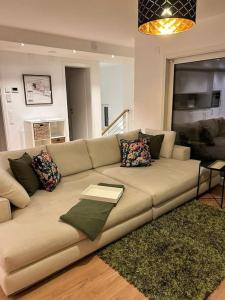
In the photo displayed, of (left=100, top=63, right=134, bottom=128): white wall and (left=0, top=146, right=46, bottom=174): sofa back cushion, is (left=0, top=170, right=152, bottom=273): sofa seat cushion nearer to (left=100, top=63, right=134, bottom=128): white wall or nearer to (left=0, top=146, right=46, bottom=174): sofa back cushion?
(left=0, top=146, right=46, bottom=174): sofa back cushion

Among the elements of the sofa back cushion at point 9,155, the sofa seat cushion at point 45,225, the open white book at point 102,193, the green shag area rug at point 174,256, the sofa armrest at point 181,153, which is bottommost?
the green shag area rug at point 174,256

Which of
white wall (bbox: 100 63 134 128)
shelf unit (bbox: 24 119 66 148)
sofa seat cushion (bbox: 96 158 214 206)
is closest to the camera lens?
sofa seat cushion (bbox: 96 158 214 206)

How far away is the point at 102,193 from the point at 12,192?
33.7 inches

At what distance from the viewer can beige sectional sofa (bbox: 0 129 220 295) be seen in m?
1.63

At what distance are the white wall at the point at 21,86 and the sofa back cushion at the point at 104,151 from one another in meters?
2.61

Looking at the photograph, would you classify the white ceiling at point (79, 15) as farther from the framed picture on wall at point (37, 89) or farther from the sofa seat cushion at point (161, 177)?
the sofa seat cushion at point (161, 177)

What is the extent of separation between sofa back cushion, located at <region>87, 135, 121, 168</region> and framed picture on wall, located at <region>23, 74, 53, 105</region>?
264 centimetres

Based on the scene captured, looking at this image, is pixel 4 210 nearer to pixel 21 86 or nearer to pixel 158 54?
pixel 158 54

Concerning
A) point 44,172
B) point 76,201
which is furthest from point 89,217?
point 44,172

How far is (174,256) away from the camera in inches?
78.1

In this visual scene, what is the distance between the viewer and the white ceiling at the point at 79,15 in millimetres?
2656

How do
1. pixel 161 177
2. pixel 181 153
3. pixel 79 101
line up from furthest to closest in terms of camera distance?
pixel 79 101
pixel 181 153
pixel 161 177

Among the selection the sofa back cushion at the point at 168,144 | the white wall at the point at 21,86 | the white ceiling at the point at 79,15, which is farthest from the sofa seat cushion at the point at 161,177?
the white wall at the point at 21,86

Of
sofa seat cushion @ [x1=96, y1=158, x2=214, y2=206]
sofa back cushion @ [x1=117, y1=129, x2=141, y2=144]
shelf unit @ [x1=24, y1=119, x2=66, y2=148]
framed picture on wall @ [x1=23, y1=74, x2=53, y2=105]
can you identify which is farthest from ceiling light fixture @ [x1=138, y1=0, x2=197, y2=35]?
framed picture on wall @ [x1=23, y1=74, x2=53, y2=105]
